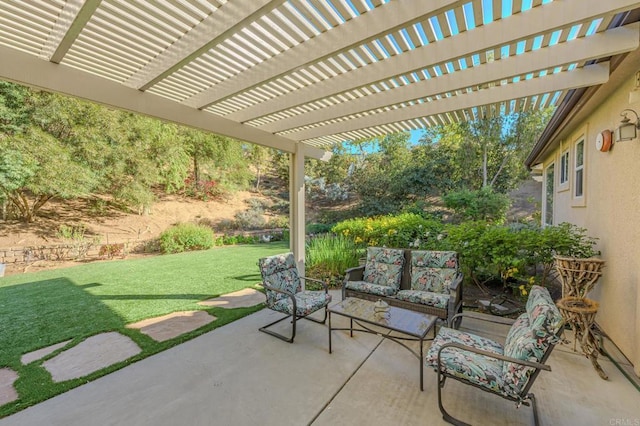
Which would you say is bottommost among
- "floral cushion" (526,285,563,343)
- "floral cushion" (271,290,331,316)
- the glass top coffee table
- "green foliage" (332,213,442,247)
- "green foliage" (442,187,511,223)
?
"floral cushion" (271,290,331,316)

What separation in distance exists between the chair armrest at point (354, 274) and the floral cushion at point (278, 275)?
0.83 m

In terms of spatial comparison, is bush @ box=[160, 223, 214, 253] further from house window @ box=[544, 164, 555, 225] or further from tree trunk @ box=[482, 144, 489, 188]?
tree trunk @ box=[482, 144, 489, 188]

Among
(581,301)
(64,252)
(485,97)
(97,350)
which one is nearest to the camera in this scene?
(581,301)

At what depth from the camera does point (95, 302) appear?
16.8 ft

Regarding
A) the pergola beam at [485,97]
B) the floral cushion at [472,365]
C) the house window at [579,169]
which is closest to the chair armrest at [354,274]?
the floral cushion at [472,365]

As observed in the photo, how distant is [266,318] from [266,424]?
2.18m

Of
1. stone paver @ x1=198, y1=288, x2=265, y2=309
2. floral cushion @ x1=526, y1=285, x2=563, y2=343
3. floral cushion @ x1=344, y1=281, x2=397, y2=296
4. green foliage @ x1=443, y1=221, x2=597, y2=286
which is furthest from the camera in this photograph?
stone paver @ x1=198, y1=288, x2=265, y2=309

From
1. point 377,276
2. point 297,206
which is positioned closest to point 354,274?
point 377,276

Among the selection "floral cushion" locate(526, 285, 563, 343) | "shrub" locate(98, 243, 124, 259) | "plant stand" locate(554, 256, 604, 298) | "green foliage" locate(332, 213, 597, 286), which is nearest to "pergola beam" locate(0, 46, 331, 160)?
"green foliage" locate(332, 213, 597, 286)

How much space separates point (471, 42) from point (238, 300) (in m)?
5.14

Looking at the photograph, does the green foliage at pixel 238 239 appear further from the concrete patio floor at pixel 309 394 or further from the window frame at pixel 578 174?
the window frame at pixel 578 174

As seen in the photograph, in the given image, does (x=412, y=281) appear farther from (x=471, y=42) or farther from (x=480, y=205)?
(x=480, y=205)

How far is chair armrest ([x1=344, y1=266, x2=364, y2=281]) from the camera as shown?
4.59 m

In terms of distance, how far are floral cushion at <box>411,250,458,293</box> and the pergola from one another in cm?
221
